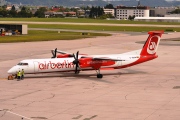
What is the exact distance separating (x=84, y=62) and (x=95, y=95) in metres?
10.8

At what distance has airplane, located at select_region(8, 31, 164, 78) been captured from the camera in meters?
47.7

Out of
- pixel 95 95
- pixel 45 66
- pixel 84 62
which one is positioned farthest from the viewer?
pixel 84 62

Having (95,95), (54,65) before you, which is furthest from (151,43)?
(95,95)

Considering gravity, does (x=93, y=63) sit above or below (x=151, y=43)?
below

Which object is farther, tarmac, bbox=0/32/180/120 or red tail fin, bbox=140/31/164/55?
red tail fin, bbox=140/31/164/55

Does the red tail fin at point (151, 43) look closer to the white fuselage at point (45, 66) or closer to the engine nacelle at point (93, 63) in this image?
the engine nacelle at point (93, 63)

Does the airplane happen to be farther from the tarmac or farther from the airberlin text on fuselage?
the tarmac

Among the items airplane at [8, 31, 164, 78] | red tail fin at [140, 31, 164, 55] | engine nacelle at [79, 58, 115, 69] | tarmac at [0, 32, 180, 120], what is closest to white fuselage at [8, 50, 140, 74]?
airplane at [8, 31, 164, 78]

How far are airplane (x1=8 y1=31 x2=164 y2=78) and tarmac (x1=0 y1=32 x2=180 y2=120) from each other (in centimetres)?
110

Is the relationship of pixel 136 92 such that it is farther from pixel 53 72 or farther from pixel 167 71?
pixel 167 71

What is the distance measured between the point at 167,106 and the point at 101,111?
551cm

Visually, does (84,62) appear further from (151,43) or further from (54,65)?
(151,43)

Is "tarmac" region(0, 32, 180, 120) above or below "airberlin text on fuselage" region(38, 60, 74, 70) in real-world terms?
below

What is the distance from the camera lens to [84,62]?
162 ft
